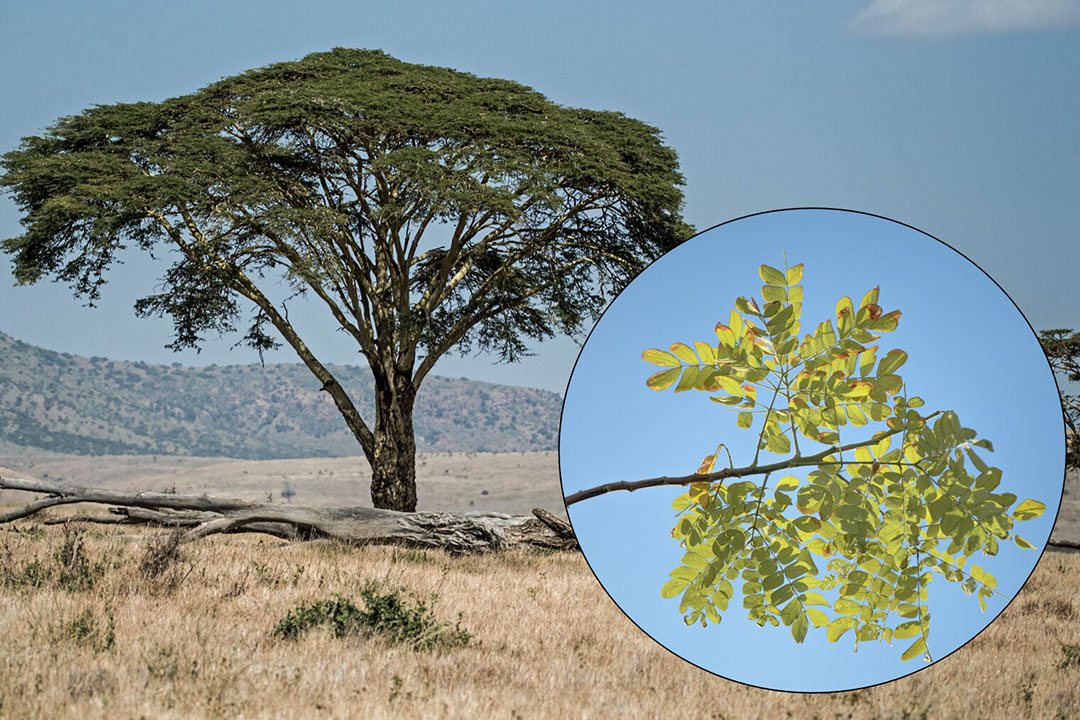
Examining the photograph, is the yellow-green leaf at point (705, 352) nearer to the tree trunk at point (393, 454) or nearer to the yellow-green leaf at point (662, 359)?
the yellow-green leaf at point (662, 359)

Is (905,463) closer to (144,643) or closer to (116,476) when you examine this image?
(144,643)

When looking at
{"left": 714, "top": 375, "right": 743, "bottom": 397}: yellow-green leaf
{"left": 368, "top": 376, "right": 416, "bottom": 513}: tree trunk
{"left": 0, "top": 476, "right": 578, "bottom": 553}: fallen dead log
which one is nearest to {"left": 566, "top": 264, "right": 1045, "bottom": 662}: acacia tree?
{"left": 714, "top": 375, "right": 743, "bottom": 397}: yellow-green leaf

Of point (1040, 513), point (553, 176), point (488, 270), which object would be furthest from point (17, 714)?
point (488, 270)

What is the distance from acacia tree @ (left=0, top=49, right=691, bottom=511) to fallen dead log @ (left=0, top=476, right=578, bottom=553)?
12.9 ft

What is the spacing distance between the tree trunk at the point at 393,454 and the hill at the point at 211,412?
139 meters

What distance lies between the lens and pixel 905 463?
3479mm

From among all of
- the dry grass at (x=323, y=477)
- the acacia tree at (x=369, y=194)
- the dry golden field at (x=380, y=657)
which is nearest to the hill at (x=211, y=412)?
the dry grass at (x=323, y=477)

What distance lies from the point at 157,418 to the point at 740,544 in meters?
183

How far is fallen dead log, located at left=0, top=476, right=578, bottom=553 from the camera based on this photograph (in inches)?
542

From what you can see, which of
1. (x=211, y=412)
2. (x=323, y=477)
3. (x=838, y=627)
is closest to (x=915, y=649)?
(x=838, y=627)

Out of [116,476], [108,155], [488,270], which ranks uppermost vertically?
[108,155]

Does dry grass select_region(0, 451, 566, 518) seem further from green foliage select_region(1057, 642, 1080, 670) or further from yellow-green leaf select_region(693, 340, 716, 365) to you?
yellow-green leaf select_region(693, 340, 716, 365)

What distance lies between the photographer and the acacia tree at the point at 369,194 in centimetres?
1781

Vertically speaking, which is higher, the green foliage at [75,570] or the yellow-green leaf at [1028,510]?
the yellow-green leaf at [1028,510]
